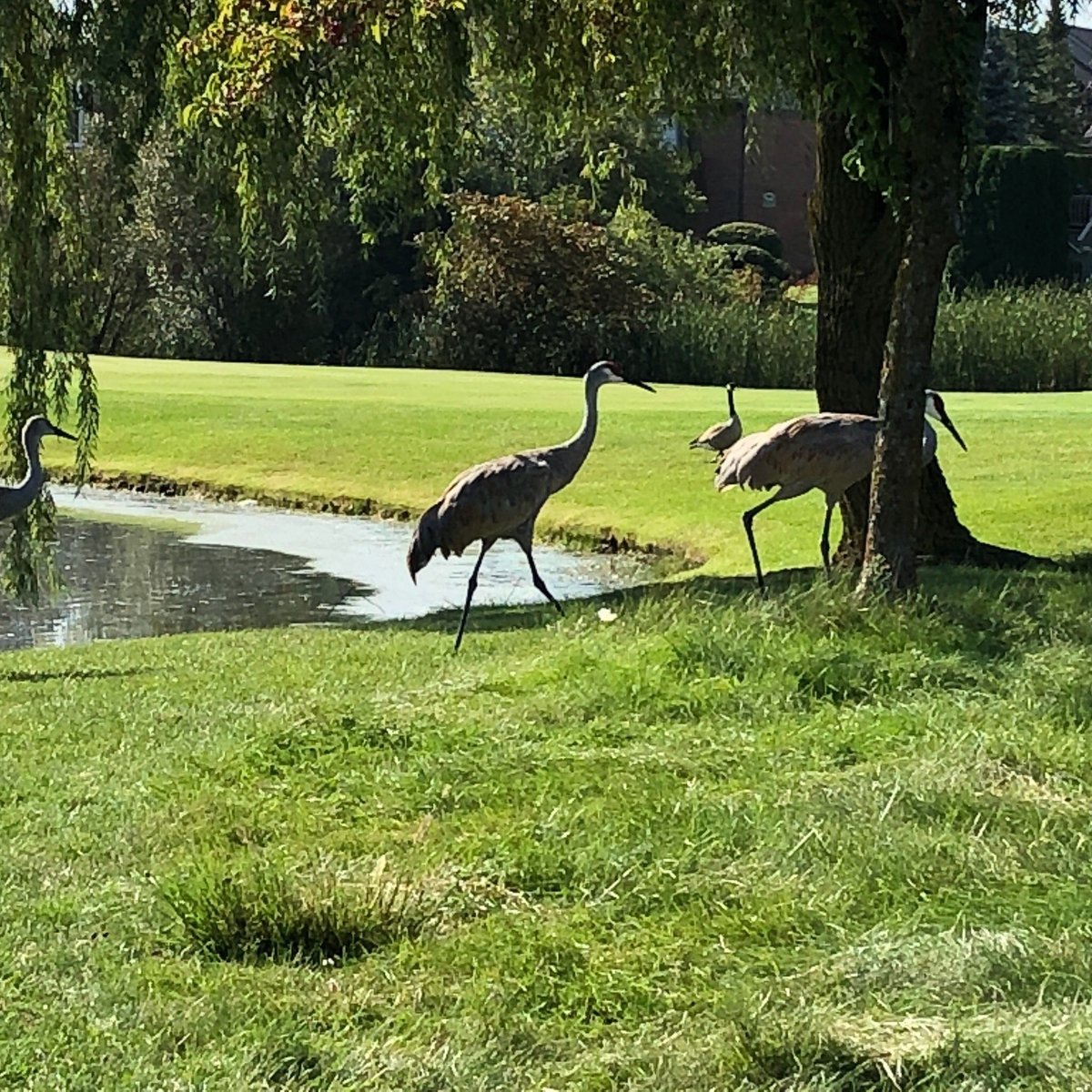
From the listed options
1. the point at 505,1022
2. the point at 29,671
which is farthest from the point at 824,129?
the point at 505,1022

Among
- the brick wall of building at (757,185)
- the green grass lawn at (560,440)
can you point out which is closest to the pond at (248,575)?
the green grass lawn at (560,440)

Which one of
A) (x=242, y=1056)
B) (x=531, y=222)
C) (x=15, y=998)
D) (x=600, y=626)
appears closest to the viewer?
(x=242, y=1056)

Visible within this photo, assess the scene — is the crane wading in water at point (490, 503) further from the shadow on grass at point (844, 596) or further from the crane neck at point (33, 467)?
the crane neck at point (33, 467)

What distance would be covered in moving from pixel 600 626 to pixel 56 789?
3.38 m

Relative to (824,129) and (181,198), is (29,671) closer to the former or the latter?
(824,129)

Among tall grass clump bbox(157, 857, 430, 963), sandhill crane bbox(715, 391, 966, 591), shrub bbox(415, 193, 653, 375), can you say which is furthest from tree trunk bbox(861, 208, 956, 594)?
shrub bbox(415, 193, 653, 375)

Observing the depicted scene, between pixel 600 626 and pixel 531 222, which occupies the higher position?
pixel 531 222

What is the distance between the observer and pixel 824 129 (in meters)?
12.1

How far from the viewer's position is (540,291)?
36.1 m

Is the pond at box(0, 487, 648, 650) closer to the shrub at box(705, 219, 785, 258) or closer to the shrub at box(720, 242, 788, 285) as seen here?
the shrub at box(720, 242, 788, 285)

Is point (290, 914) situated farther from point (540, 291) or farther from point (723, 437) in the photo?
point (540, 291)

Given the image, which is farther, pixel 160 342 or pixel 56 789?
pixel 160 342

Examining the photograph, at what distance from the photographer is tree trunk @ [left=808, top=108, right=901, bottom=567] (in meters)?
12.0

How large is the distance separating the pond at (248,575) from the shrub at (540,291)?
16.4 m
